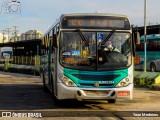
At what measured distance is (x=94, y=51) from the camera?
538 inches

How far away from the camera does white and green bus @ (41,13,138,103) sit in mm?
13406

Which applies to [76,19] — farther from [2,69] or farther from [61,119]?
[2,69]

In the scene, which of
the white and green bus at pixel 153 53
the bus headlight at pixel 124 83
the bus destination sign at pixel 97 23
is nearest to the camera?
the bus headlight at pixel 124 83

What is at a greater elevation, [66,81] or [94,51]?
[94,51]

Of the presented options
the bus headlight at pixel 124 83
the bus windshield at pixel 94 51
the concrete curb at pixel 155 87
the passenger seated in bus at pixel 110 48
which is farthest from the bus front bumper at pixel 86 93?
the concrete curb at pixel 155 87

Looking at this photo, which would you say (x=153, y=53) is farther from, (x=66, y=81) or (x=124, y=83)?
(x=66, y=81)

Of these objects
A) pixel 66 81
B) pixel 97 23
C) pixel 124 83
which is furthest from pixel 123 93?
pixel 97 23

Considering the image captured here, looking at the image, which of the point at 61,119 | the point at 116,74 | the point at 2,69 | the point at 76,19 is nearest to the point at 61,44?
the point at 76,19

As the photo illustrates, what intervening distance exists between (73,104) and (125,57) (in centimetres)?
284

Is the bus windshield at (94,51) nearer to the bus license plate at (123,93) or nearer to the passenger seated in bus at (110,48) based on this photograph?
the passenger seated in bus at (110,48)

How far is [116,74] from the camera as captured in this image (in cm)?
1352

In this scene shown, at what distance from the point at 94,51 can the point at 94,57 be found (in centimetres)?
20

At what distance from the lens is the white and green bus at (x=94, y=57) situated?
13.4 metres

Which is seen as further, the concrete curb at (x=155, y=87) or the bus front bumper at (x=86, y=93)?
the concrete curb at (x=155, y=87)
